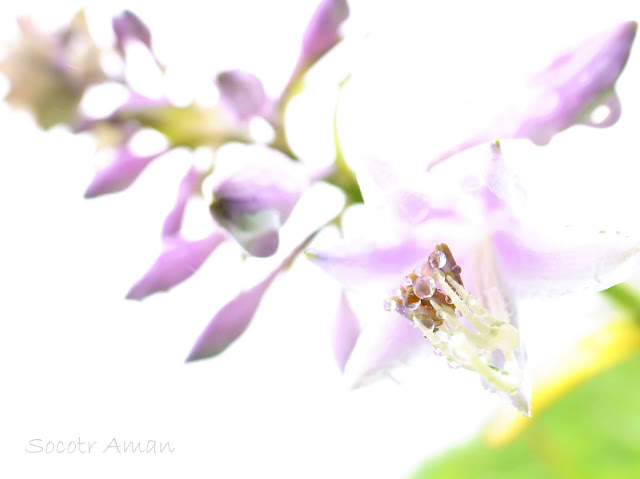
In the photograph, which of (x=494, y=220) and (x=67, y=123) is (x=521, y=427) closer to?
(x=494, y=220)

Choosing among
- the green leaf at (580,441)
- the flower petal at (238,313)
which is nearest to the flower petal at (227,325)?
the flower petal at (238,313)

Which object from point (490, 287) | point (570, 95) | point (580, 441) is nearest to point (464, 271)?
point (490, 287)

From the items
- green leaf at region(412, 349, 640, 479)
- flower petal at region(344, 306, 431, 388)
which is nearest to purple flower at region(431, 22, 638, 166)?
flower petal at region(344, 306, 431, 388)

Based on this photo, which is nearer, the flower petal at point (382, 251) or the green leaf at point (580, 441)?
the flower petal at point (382, 251)

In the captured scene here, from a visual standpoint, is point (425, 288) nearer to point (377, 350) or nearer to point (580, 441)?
point (377, 350)

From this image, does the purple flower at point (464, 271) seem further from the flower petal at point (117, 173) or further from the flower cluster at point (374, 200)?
the flower petal at point (117, 173)

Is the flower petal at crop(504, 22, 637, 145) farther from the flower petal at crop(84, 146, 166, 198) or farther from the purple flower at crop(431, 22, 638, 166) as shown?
the flower petal at crop(84, 146, 166, 198)
